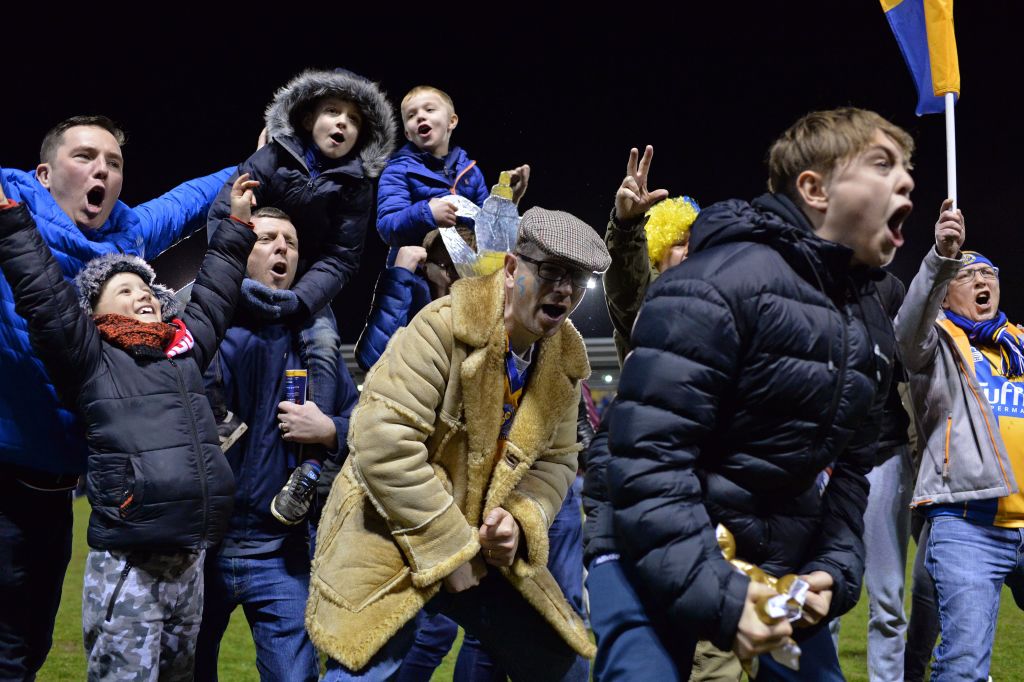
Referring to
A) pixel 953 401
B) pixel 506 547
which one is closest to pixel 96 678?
pixel 506 547

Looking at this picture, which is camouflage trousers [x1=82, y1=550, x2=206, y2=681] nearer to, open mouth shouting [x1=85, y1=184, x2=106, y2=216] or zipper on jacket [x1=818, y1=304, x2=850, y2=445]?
open mouth shouting [x1=85, y1=184, x2=106, y2=216]

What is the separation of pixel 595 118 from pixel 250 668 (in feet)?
52.0

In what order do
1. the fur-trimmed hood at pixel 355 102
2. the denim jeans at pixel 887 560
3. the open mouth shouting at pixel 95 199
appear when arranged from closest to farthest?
1. the open mouth shouting at pixel 95 199
2. the fur-trimmed hood at pixel 355 102
3. the denim jeans at pixel 887 560

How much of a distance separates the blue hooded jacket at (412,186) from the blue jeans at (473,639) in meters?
1.52

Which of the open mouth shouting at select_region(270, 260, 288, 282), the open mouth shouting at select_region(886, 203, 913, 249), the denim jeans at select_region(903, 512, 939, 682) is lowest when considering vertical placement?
the denim jeans at select_region(903, 512, 939, 682)

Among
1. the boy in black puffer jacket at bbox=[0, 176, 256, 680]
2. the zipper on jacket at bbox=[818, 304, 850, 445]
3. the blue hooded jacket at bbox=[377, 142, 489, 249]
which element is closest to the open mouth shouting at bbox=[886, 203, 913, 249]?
the zipper on jacket at bbox=[818, 304, 850, 445]

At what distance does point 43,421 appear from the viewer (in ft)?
12.6

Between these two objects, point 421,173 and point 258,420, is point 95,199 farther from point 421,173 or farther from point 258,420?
point 421,173

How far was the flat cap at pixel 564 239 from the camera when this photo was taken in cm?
328

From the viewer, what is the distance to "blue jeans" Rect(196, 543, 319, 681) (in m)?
4.21

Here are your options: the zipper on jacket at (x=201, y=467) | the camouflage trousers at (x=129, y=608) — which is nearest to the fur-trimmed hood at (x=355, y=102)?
the zipper on jacket at (x=201, y=467)

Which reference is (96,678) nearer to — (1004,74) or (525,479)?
(525,479)

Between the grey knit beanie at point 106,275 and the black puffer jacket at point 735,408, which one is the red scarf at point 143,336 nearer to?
the grey knit beanie at point 106,275

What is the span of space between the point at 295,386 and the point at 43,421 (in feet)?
3.45
